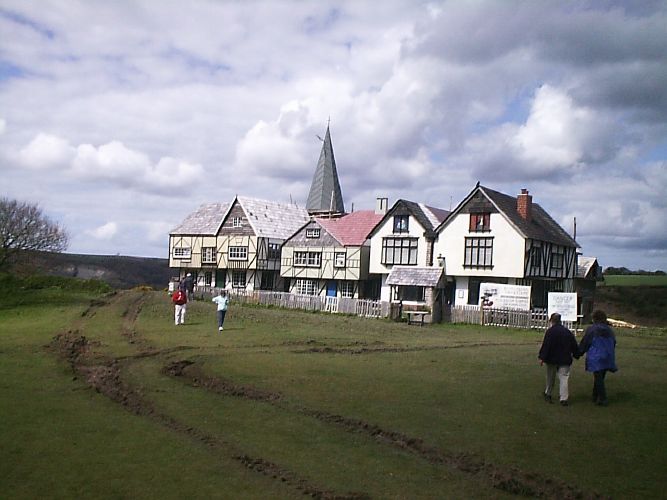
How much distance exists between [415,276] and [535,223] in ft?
33.1

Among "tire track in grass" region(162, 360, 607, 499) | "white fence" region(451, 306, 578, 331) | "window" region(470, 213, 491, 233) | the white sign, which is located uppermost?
"window" region(470, 213, 491, 233)

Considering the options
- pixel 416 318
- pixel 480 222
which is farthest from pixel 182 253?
pixel 416 318

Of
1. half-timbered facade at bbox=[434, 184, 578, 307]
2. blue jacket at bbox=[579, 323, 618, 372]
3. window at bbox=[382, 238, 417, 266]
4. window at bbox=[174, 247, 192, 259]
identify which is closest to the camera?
blue jacket at bbox=[579, 323, 618, 372]

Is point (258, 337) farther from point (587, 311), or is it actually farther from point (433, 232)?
point (587, 311)

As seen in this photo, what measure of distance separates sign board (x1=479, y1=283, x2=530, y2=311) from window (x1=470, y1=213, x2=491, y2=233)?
6.35m

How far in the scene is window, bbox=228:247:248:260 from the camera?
61.5 meters

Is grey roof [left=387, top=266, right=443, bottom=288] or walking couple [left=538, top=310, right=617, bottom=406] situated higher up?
grey roof [left=387, top=266, right=443, bottom=288]

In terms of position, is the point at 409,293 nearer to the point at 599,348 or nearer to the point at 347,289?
the point at 347,289

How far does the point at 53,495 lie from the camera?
891cm

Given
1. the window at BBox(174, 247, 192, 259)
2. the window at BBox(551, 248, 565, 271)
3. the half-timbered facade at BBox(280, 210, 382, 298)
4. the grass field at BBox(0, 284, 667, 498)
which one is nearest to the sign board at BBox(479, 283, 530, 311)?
the window at BBox(551, 248, 565, 271)

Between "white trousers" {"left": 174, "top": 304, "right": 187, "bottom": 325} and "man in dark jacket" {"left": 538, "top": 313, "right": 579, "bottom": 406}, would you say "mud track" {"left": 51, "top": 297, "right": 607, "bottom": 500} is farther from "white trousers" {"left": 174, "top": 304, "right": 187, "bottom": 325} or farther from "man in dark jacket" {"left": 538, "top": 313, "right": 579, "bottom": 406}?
"white trousers" {"left": 174, "top": 304, "right": 187, "bottom": 325}

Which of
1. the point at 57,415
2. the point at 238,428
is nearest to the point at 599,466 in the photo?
the point at 238,428

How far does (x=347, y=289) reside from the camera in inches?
2234

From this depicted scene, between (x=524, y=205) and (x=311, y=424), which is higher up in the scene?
(x=524, y=205)
